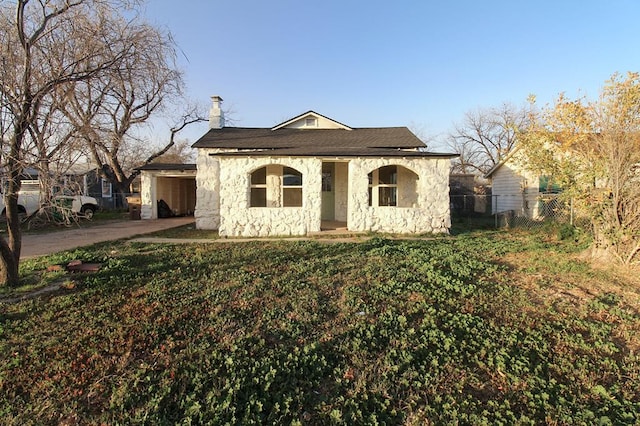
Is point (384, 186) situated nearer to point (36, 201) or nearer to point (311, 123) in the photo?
point (311, 123)

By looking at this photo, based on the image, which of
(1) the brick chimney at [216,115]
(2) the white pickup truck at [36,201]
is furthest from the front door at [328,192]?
(2) the white pickup truck at [36,201]

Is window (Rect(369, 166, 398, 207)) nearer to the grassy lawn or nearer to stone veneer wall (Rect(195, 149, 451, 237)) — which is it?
stone veneer wall (Rect(195, 149, 451, 237))

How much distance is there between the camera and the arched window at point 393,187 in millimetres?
11875

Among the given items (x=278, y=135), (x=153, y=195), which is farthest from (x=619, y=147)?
(x=153, y=195)

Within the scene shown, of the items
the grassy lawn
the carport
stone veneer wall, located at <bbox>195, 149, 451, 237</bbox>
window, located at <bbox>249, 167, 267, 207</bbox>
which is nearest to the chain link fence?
stone veneer wall, located at <bbox>195, 149, 451, 237</bbox>

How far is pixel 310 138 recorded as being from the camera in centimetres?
1347

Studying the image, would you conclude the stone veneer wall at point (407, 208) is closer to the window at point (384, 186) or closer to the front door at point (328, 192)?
the window at point (384, 186)

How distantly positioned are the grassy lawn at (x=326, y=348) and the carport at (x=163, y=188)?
416 inches

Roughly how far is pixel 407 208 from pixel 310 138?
5.29 metres

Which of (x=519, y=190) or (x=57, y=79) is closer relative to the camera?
(x=57, y=79)

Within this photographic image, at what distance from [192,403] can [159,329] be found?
4.74 ft

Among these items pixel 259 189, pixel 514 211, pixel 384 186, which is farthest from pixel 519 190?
pixel 259 189

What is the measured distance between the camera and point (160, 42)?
5582mm

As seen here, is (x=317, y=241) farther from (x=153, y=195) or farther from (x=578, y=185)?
(x=153, y=195)
